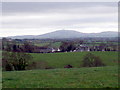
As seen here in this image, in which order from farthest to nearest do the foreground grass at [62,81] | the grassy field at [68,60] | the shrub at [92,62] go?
1. the grassy field at [68,60]
2. the shrub at [92,62]
3. the foreground grass at [62,81]

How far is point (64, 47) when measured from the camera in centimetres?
9269

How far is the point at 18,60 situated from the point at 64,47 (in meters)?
57.1

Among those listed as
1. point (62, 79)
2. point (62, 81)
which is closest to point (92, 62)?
point (62, 79)

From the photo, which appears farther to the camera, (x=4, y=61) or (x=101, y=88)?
(x=4, y=61)

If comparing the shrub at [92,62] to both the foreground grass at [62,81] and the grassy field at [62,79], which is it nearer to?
the grassy field at [62,79]

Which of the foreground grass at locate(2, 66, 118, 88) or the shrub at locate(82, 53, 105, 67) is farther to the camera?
the shrub at locate(82, 53, 105, 67)

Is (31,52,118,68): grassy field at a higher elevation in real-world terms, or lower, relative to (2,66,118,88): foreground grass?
lower

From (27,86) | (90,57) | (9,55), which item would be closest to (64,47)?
(90,57)

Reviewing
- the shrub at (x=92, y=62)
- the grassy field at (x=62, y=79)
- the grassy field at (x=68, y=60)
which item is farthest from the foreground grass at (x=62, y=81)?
the shrub at (x=92, y=62)

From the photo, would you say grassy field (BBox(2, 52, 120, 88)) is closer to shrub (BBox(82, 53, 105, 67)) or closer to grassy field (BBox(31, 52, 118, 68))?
shrub (BBox(82, 53, 105, 67))

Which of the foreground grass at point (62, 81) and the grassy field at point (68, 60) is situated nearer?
the foreground grass at point (62, 81)

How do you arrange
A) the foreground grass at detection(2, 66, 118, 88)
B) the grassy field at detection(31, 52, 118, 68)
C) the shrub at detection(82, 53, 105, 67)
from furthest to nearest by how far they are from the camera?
the grassy field at detection(31, 52, 118, 68), the shrub at detection(82, 53, 105, 67), the foreground grass at detection(2, 66, 118, 88)

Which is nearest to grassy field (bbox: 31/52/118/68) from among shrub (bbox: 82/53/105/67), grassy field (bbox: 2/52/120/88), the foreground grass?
shrub (bbox: 82/53/105/67)

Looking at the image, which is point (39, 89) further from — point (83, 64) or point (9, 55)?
point (83, 64)
